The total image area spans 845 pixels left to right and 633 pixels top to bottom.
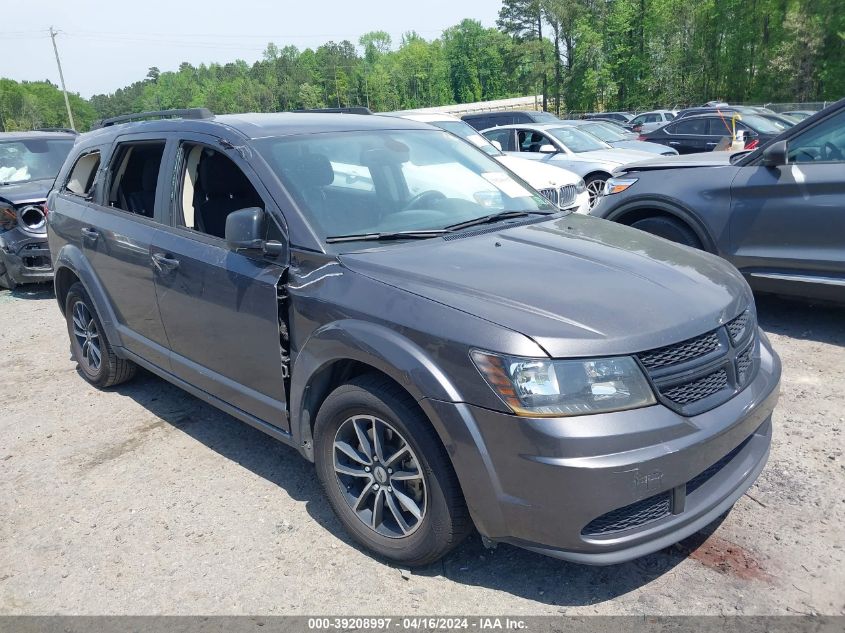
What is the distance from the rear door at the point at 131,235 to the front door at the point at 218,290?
169 mm

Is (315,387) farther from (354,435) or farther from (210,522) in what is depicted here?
(210,522)

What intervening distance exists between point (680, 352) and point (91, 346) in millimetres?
4330

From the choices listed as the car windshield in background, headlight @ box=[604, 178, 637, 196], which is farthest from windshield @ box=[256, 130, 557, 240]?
the car windshield in background

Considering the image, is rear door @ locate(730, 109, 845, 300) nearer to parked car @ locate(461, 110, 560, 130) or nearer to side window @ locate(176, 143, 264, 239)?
side window @ locate(176, 143, 264, 239)

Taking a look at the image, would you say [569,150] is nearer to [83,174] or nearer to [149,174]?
[83,174]

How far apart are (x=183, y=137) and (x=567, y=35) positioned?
72.9m

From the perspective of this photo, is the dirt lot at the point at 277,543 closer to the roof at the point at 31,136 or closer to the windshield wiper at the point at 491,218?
the windshield wiper at the point at 491,218

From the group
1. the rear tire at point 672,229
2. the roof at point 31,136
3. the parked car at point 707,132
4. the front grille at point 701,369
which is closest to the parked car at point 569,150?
the parked car at point 707,132

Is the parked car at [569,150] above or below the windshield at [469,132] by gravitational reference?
below

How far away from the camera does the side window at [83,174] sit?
16.4 feet

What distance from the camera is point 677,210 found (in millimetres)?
5930

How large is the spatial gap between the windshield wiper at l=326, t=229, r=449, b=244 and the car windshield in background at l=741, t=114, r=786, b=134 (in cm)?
1503

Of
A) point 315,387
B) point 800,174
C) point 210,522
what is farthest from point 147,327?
point 800,174

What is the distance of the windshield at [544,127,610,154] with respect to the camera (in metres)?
12.7
